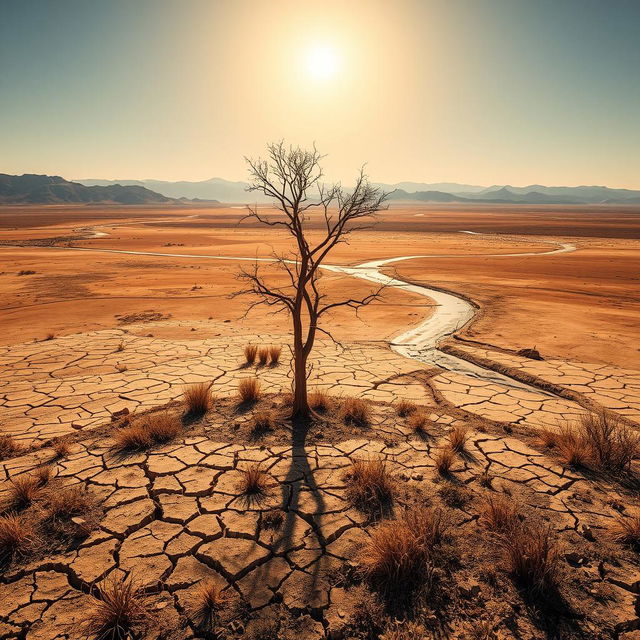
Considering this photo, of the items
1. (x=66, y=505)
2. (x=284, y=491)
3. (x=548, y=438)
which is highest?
(x=548, y=438)

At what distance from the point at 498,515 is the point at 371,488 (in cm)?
131

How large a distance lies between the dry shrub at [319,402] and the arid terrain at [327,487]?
0.04 metres

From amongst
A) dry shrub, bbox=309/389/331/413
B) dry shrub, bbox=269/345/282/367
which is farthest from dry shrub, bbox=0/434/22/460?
dry shrub, bbox=269/345/282/367

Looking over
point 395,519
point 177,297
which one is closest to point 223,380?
point 395,519

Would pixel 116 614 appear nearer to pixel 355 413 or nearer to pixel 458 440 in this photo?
pixel 355 413

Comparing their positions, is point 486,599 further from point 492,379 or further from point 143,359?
point 143,359

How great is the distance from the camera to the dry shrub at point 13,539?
3572 millimetres

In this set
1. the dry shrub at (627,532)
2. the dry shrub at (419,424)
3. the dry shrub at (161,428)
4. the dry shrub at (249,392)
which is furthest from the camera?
the dry shrub at (249,392)

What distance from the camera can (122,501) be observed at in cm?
435

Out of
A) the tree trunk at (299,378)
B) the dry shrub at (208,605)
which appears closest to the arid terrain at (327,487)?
the dry shrub at (208,605)

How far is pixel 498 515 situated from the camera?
394 centimetres

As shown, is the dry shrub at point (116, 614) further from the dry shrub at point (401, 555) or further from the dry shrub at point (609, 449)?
the dry shrub at point (609, 449)

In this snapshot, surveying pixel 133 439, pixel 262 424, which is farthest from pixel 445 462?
pixel 133 439

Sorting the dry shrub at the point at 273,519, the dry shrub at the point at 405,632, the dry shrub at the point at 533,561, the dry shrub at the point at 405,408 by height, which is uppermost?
the dry shrub at the point at 533,561
